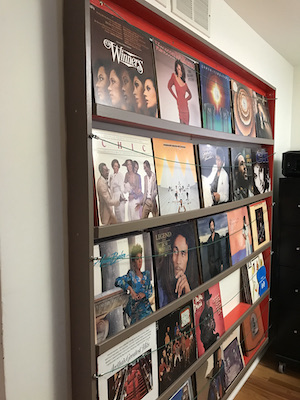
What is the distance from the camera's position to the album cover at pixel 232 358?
190 centimetres

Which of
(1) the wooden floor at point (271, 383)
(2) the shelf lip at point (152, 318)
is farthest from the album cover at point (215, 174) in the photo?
(1) the wooden floor at point (271, 383)

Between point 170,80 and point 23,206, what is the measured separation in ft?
2.75

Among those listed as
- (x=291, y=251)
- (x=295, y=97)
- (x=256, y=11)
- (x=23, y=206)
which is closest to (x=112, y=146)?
(x=23, y=206)

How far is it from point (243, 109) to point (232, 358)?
1556 mm

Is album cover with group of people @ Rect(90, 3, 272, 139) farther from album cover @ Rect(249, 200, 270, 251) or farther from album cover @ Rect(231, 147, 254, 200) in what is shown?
album cover @ Rect(249, 200, 270, 251)

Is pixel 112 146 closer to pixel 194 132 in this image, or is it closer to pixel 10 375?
pixel 194 132

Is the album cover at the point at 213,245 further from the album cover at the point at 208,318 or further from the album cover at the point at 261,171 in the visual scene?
the album cover at the point at 261,171

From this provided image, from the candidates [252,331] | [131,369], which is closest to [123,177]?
[131,369]

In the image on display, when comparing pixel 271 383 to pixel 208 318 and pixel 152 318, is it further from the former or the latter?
pixel 152 318

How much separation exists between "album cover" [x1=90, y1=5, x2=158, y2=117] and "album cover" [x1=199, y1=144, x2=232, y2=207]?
46 cm

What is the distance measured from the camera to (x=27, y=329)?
0.95 metres

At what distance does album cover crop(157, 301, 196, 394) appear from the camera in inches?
52.1

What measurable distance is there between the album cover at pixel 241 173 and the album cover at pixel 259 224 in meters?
0.17

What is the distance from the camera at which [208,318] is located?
167 centimetres
